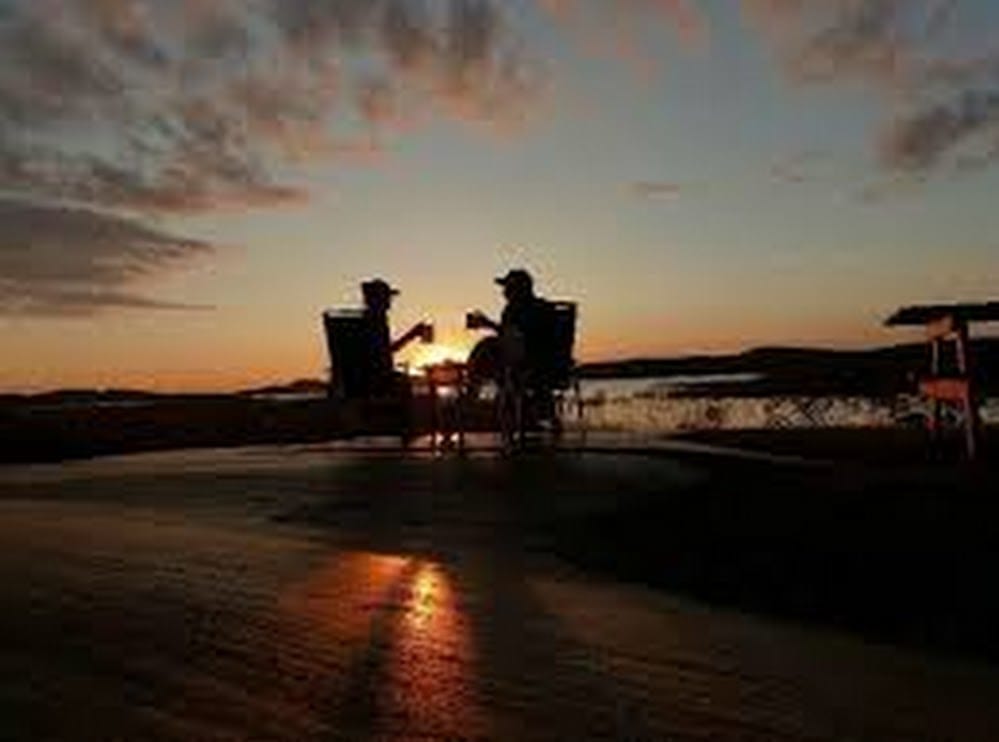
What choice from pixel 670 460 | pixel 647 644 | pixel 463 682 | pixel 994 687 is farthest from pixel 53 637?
pixel 670 460

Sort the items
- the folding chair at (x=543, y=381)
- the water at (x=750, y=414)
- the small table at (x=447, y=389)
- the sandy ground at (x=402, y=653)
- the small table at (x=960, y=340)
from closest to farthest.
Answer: the sandy ground at (x=402, y=653) → the small table at (x=960, y=340) → the folding chair at (x=543, y=381) → the small table at (x=447, y=389) → the water at (x=750, y=414)

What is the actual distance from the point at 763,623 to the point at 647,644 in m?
0.79

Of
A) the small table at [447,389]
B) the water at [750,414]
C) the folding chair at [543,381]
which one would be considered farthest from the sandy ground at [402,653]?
the water at [750,414]

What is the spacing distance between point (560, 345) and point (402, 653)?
12.2m

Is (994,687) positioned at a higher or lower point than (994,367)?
lower

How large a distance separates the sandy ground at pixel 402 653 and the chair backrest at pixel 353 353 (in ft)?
28.5

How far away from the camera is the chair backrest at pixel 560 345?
52.7ft

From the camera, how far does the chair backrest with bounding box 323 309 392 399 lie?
16625 mm

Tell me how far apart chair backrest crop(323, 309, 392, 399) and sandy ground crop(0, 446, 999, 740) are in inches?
342

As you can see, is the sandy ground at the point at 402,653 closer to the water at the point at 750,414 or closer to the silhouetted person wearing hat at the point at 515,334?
the silhouetted person wearing hat at the point at 515,334

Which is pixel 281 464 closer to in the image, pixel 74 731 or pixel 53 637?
pixel 53 637

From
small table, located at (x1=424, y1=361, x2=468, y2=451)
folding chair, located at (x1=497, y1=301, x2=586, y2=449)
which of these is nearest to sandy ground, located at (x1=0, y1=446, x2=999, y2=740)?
folding chair, located at (x1=497, y1=301, x2=586, y2=449)

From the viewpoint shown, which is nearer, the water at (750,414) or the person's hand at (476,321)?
the person's hand at (476,321)

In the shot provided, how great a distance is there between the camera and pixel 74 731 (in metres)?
3.04
